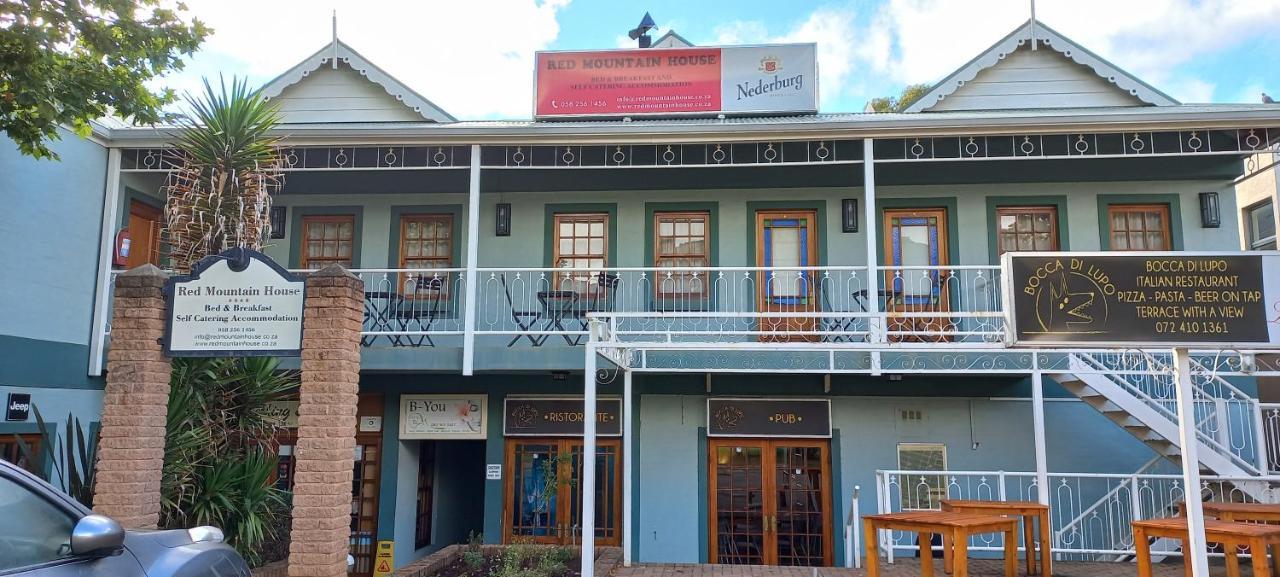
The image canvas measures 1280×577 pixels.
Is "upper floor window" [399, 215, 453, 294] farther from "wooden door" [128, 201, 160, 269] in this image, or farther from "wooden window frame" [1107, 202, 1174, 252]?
"wooden window frame" [1107, 202, 1174, 252]

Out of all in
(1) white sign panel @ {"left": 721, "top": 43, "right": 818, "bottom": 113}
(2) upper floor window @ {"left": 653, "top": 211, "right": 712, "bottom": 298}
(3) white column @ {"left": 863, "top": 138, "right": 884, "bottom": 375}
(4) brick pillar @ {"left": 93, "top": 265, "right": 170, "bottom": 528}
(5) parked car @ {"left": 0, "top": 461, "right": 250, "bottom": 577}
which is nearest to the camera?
(5) parked car @ {"left": 0, "top": 461, "right": 250, "bottom": 577}

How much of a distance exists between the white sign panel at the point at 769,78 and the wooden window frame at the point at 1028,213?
116 inches

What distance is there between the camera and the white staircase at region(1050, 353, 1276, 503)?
9.12 meters

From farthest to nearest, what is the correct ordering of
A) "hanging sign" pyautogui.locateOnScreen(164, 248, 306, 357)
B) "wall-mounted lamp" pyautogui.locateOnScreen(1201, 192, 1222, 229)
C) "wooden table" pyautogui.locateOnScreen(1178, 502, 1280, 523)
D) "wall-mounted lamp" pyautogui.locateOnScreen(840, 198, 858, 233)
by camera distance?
"wall-mounted lamp" pyautogui.locateOnScreen(840, 198, 858, 233)
"wall-mounted lamp" pyautogui.locateOnScreen(1201, 192, 1222, 229)
"wooden table" pyautogui.locateOnScreen(1178, 502, 1280, 523)
"hanging sign" pyautogui.locateOnScreen(164, 248, 306, 357)

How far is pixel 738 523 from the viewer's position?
1113cm

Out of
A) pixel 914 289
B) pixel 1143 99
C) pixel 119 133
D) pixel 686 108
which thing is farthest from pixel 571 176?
pixel 1143 99

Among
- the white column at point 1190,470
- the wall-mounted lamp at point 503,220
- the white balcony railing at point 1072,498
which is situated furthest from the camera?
the wall-mounted lamp at point 503,220

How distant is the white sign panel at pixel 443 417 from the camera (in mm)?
11617

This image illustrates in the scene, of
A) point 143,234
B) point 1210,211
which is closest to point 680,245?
point 1210,211

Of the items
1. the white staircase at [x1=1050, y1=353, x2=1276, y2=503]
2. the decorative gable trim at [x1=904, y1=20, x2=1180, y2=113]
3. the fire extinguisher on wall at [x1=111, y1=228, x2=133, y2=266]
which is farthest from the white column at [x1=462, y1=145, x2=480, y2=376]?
the white staircase at [x1=1050, y1=353, x2=1276, y2=503]

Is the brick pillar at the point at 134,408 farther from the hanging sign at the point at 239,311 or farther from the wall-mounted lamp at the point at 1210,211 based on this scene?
the wall-mounted lamp at the point at 1210,211

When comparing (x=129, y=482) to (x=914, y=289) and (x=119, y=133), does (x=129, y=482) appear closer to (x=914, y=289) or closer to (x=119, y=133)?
(x=119, y=133)

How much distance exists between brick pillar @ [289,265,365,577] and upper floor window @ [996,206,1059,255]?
883 cm

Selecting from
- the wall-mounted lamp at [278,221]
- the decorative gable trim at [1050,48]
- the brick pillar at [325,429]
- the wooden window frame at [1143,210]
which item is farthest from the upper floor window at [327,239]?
the wooden window frame at [1143,210]
